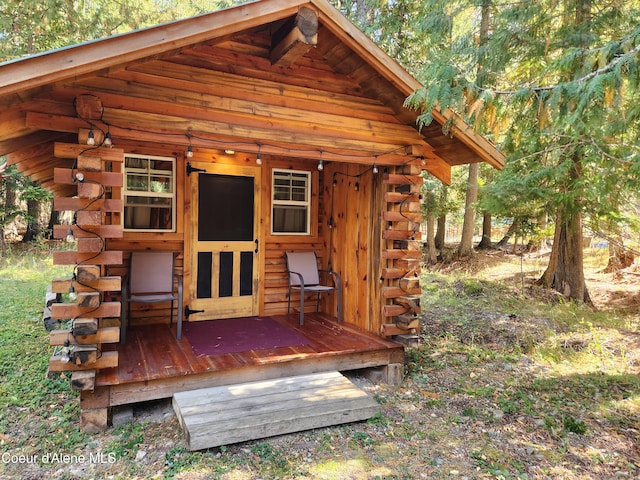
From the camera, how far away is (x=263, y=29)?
3.79 metres

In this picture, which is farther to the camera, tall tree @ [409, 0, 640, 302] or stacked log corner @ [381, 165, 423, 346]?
stacked log corner @ [381, 165, 423, 346]

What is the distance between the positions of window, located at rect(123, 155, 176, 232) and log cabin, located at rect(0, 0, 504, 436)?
16 mm

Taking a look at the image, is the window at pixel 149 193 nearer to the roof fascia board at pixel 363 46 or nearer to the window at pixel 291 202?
the window at pixel 291 202

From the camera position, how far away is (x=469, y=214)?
10.5 meters

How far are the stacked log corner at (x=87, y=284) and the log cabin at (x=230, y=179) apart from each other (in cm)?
1

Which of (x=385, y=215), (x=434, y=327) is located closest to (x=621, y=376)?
(x=434, y=327)

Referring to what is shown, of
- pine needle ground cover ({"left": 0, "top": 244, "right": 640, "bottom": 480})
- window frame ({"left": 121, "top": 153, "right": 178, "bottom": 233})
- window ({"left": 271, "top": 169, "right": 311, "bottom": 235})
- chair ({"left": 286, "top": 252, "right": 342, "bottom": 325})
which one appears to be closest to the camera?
pine needle ground cover ({"left": 0, "top": 244, "right": 640, "bottom": 480})

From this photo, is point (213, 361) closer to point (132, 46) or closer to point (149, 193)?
point (149, 193)

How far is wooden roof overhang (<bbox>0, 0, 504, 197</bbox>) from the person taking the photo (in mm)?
2881

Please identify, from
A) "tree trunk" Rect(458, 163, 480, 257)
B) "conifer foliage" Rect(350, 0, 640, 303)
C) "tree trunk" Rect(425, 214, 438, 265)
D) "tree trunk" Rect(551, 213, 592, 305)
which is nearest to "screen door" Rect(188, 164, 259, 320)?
"conifer foliage" Rect(350, 0, 640, 303)

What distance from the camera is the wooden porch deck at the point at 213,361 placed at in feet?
10.6

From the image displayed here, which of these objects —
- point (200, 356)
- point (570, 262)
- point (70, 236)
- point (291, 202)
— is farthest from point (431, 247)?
Result: point (70, 236)

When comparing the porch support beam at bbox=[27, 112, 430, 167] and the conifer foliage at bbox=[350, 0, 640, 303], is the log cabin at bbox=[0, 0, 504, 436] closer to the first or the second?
the porch support beam at bbox=[27, 112, 430, 167]

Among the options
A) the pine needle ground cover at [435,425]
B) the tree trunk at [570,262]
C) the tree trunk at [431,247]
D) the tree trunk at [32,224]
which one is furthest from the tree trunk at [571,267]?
the tree trunk at [32,224]
